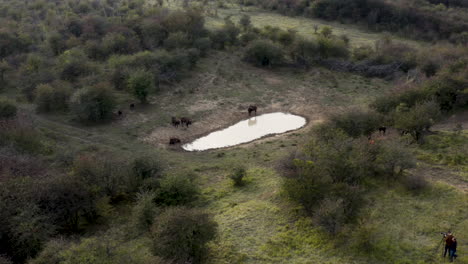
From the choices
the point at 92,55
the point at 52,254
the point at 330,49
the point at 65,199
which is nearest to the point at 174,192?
the point at 65,199

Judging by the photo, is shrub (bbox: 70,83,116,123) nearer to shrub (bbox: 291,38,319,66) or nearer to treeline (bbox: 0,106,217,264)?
treeline (bbox: 0,106,217,264)

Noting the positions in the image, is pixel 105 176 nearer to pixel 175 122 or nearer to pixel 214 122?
pixel 175 122

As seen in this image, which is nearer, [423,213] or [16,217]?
[16,217]

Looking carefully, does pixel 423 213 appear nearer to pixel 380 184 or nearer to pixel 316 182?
pixel 380 184

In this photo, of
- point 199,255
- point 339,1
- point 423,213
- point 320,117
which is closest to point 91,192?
point 199,255

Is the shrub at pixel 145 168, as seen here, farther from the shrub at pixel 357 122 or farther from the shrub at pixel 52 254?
the shrub at pixel 357 122
